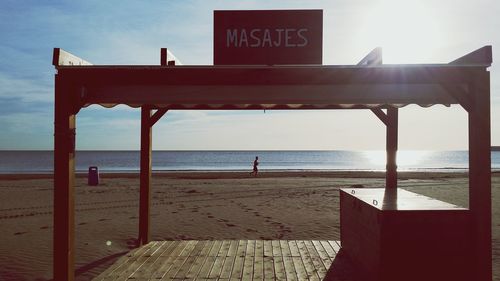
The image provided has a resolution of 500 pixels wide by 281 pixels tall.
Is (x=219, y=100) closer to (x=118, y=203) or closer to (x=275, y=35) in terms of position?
(x=275, y=35)

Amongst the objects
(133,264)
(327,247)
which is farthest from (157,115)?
(327,247)

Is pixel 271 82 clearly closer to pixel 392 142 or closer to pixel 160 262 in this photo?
pixel 160 262

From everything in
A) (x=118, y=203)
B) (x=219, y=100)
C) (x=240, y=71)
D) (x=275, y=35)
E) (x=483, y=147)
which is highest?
(x=275, y=35)

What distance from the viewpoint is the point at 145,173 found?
331 inches

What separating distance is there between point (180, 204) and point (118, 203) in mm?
2576

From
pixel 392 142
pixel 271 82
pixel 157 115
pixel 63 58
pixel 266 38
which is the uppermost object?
pixel 266 38

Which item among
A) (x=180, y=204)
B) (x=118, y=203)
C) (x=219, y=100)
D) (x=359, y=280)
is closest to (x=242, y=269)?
(x=359, y=280)

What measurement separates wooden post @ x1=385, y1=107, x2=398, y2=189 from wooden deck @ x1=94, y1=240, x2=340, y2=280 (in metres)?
1.80

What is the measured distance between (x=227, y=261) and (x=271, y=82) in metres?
3.43

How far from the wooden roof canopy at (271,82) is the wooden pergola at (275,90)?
0.04ft

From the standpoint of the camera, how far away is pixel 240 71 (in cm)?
516

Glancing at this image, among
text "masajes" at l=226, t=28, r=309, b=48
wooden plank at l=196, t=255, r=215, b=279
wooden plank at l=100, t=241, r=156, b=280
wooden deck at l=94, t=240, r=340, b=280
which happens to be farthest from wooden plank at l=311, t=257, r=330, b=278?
text "masajes" at l=226, t=28, r=309, b=48

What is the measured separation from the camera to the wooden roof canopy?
5012mm

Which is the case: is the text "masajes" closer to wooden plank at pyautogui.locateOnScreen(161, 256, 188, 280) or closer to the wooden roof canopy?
the wooden roof canopy
